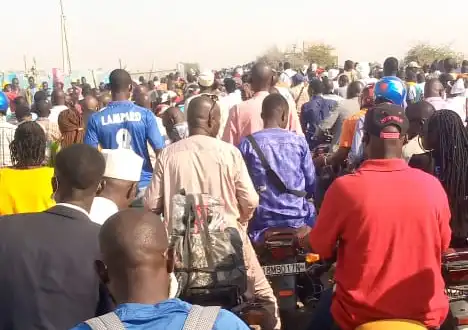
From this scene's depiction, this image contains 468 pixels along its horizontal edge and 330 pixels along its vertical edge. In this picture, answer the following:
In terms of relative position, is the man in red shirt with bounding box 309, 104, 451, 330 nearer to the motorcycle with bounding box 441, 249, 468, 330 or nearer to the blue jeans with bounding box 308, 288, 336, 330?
the blue jeans with bounding box 308, 288, 336, 330

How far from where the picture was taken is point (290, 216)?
5.62 m

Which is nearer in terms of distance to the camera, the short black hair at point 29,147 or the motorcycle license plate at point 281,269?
the short black hair at point 29,147

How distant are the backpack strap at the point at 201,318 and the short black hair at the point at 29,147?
9.78 feet

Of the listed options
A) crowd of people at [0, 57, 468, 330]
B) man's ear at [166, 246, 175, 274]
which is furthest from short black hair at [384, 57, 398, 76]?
man's ear at [166, 246, 175, 274]

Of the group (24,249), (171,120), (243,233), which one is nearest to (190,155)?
(243,233)

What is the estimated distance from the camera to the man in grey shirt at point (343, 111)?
345 inches

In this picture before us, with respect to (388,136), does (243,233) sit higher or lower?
lower

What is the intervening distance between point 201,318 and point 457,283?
2.66 m

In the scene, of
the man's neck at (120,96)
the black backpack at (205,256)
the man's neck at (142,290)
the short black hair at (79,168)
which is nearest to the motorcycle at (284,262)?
the black backpack at (205,256)

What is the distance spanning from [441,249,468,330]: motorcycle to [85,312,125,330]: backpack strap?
2675mm

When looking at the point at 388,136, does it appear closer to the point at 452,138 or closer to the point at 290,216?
the point at 452,138

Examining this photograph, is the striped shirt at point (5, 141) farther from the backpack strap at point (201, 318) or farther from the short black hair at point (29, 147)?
the backpack strap at point (201, 318)

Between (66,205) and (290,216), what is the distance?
2.60 meters

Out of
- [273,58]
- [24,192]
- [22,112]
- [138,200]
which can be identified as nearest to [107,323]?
[24,192]
